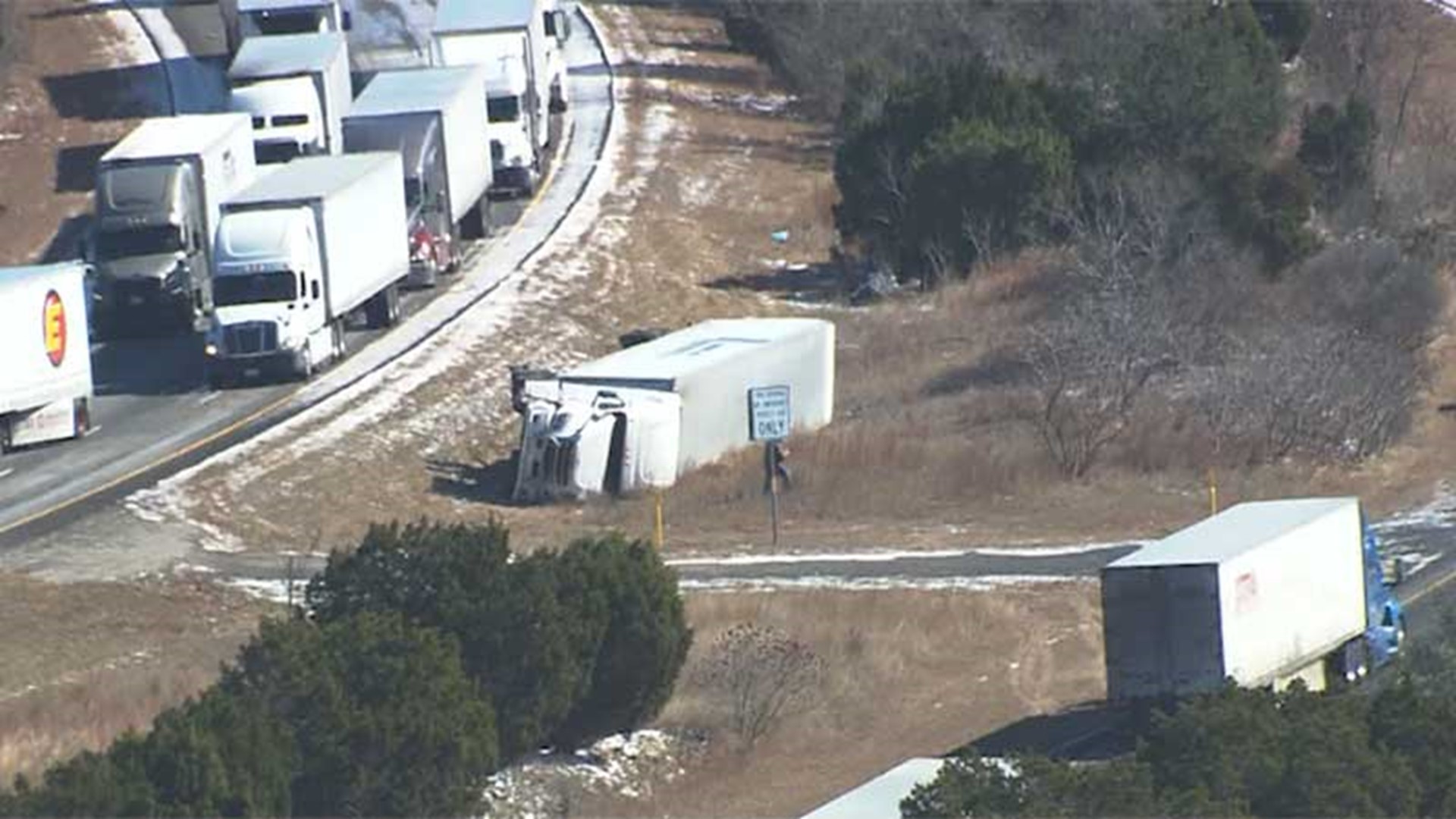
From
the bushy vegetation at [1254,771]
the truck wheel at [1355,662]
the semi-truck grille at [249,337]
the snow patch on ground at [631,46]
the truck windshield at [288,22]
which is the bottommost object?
the truck wheel at [1355,662]

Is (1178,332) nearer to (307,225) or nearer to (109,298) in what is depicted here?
(307,225)

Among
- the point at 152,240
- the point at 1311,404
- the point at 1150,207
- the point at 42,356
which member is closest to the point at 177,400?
the point at 42,356

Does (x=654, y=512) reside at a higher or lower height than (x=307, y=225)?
lower

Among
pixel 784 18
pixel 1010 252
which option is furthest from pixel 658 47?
pixel 1010 252

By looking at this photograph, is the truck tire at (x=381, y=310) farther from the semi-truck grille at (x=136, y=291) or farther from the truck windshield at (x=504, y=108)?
the truck windshield at (x=504, y=108)

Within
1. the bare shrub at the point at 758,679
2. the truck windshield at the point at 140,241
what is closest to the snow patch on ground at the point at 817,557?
the bare shrub at the point at 758,679

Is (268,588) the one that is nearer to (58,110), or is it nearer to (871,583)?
(871,583)
